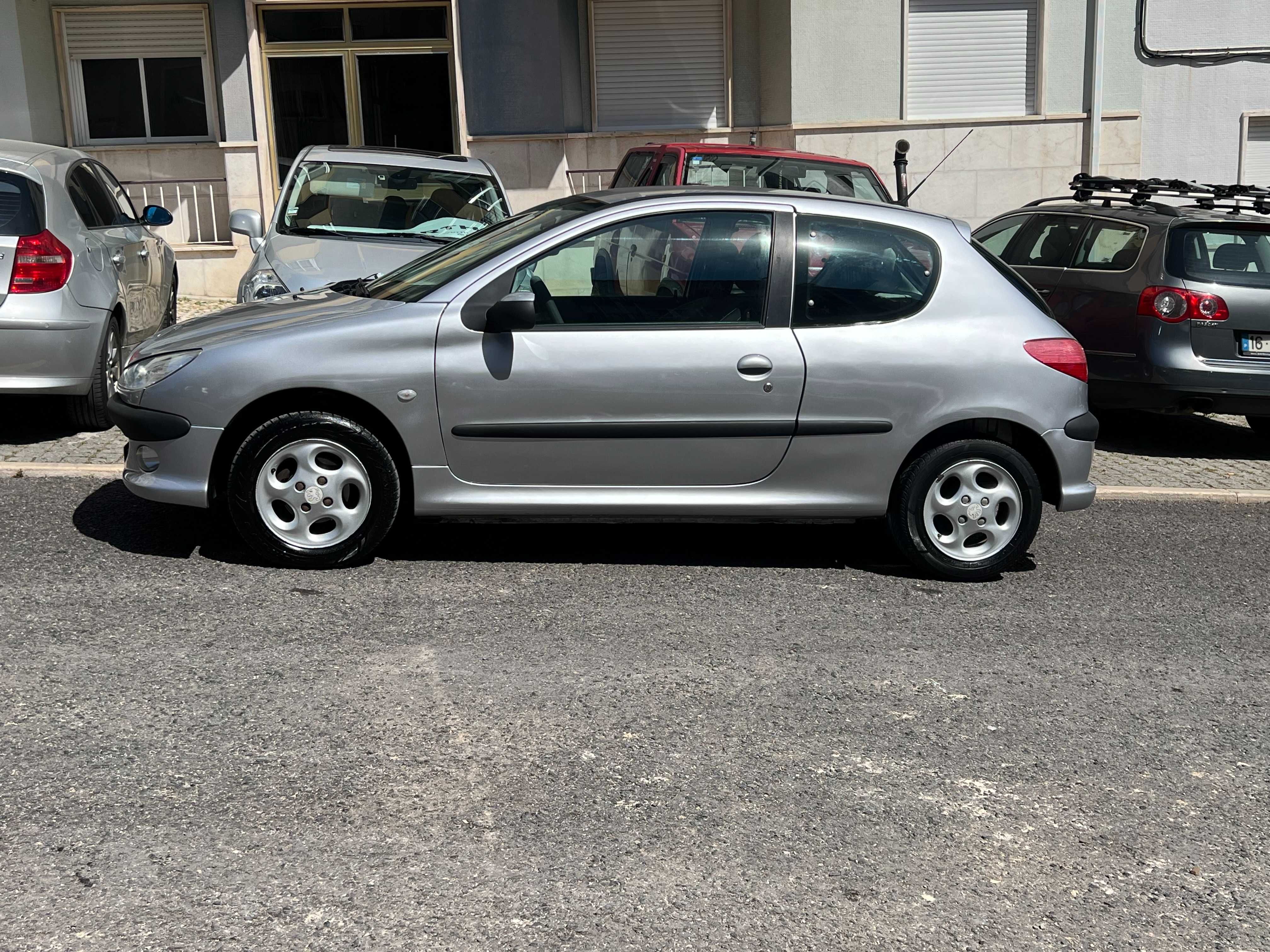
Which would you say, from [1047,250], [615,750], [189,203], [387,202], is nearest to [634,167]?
[387,202]

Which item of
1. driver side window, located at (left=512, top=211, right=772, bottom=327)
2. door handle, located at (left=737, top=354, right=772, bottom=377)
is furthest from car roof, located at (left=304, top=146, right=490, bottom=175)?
door handle, located at (left=737, top=354, right=772, bottom=377)

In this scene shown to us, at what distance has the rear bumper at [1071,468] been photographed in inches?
249

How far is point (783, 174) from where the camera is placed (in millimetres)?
11406

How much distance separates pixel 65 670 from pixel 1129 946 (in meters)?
3.36

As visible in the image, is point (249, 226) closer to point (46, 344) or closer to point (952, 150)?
point (46, 344)

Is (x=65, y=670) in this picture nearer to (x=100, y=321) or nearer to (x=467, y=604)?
(x=467, y=604)

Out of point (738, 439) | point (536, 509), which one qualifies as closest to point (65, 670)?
point (536, 509)

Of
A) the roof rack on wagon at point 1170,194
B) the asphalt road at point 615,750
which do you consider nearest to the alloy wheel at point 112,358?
the asphalt road at point 615,750

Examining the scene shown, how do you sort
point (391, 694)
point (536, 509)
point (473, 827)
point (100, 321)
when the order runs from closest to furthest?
1. point (473, 827)
2. point (391, 694)
3. point (536, 509)
4. point (100, 321)

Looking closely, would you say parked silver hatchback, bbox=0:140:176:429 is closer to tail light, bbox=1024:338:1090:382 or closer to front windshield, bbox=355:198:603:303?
front windshield, bbox=355:198:603:303

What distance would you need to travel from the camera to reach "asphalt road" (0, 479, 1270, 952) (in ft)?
11.2

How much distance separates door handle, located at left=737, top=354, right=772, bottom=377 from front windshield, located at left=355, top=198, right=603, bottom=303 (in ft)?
3.12

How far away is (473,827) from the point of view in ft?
12.4

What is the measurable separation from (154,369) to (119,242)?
129 inches
